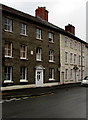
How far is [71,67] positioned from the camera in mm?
37000

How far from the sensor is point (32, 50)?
25.7 metres

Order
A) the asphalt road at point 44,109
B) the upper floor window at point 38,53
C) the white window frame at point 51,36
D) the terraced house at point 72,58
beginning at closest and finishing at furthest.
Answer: the asphalt road at point 44,109, the upper floor window at point 38,53, the white window frame at point 51,36, the terraced house at point 72,58

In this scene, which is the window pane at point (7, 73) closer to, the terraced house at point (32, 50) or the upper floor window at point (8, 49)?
the terraced house at point (32, 50)

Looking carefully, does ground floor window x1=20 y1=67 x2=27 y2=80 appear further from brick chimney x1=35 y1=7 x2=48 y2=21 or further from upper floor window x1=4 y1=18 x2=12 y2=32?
brick chimney x1=35 y1=7 x2=48 y2=21

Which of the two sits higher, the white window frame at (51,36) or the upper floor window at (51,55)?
the white window frame at (51,36)

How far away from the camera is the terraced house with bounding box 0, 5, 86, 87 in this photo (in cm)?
2227

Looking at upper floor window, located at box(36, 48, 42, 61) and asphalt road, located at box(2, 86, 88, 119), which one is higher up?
upper floor window, located at box(36, 48, 42, 61)

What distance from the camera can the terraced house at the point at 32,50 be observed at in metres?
22.3

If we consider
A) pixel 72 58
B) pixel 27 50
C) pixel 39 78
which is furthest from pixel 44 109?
pixel 72 58

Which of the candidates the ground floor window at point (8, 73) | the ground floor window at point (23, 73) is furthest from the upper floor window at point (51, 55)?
the ground floor window at point (8, 73)

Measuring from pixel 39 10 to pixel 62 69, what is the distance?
435 inches

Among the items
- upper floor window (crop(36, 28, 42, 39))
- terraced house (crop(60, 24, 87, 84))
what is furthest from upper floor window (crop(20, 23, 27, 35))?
terraced house (crop(60, 24, 87, 84))

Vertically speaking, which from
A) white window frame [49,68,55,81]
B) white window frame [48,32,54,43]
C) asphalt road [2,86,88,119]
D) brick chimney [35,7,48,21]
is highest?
brick chimney [35,7,48,21]

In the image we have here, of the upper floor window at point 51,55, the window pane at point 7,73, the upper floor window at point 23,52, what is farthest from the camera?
the upper floor window at point 51,55
